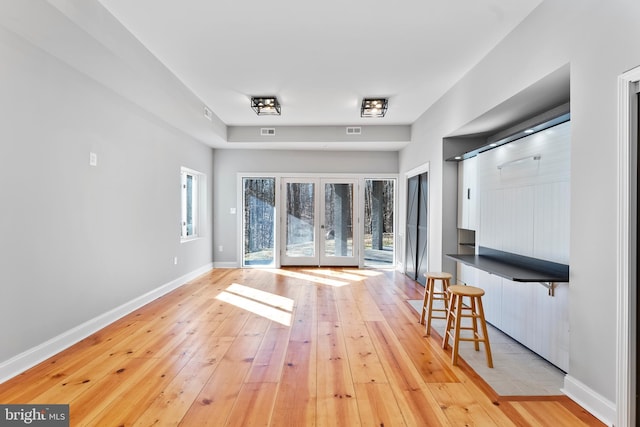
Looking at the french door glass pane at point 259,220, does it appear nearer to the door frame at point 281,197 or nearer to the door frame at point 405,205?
the door frame at point 281,197

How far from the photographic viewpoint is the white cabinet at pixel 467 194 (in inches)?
160

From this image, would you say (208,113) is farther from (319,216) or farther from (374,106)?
(319,216)

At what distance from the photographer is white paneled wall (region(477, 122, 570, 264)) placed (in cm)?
249

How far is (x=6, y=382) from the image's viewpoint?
90.1 inches

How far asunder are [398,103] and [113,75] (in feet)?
11.8

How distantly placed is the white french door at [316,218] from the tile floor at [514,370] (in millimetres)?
4222

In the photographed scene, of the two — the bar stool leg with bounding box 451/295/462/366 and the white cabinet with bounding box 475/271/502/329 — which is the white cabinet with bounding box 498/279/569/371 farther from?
the bar stool leg with bounding box 451/295/462/366

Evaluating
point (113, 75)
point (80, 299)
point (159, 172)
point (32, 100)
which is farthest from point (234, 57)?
point (80, 299)

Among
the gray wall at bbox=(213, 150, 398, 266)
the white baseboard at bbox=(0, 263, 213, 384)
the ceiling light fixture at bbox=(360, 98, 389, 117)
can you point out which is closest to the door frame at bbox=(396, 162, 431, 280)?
the gray wall at bbox=(213, 150, 398, 266)

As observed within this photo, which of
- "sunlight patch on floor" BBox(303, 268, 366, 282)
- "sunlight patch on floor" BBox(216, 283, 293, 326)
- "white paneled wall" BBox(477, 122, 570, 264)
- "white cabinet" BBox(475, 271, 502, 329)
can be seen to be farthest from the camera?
"sunlight patch on floor" BBox(303, 268, 366, 282)

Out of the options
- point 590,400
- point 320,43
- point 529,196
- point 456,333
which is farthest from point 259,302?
point 590,400

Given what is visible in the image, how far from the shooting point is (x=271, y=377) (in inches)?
95.8

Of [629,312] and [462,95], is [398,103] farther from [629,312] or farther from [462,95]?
[629,312]

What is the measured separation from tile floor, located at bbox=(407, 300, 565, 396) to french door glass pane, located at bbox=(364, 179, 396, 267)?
404 cm
